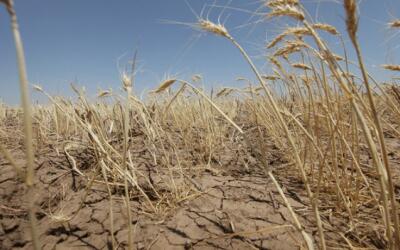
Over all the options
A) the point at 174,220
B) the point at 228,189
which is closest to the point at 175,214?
the point at 174,220

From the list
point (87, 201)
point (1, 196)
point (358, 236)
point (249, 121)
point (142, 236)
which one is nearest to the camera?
point (358, 236)

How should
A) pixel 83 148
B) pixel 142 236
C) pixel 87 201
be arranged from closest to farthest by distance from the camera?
pixel 142 236
pixel 87 201
pixel 83 148

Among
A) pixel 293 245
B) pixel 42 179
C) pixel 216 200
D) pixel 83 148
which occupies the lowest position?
pixel 293 245

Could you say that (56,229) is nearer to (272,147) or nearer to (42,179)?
(42,179)

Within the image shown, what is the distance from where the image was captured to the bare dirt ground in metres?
1.06

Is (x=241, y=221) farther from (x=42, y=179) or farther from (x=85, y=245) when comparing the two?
(x=42, y=179)

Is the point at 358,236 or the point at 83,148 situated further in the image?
the point at 83,148

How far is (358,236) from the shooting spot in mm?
985

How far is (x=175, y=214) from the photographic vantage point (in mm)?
1216

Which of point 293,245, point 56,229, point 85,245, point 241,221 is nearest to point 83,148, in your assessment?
point 56,229

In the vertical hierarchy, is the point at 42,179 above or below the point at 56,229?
above

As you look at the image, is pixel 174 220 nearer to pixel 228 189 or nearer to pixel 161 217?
pixel 161 217

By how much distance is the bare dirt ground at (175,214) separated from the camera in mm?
1061

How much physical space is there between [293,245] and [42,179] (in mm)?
1319
